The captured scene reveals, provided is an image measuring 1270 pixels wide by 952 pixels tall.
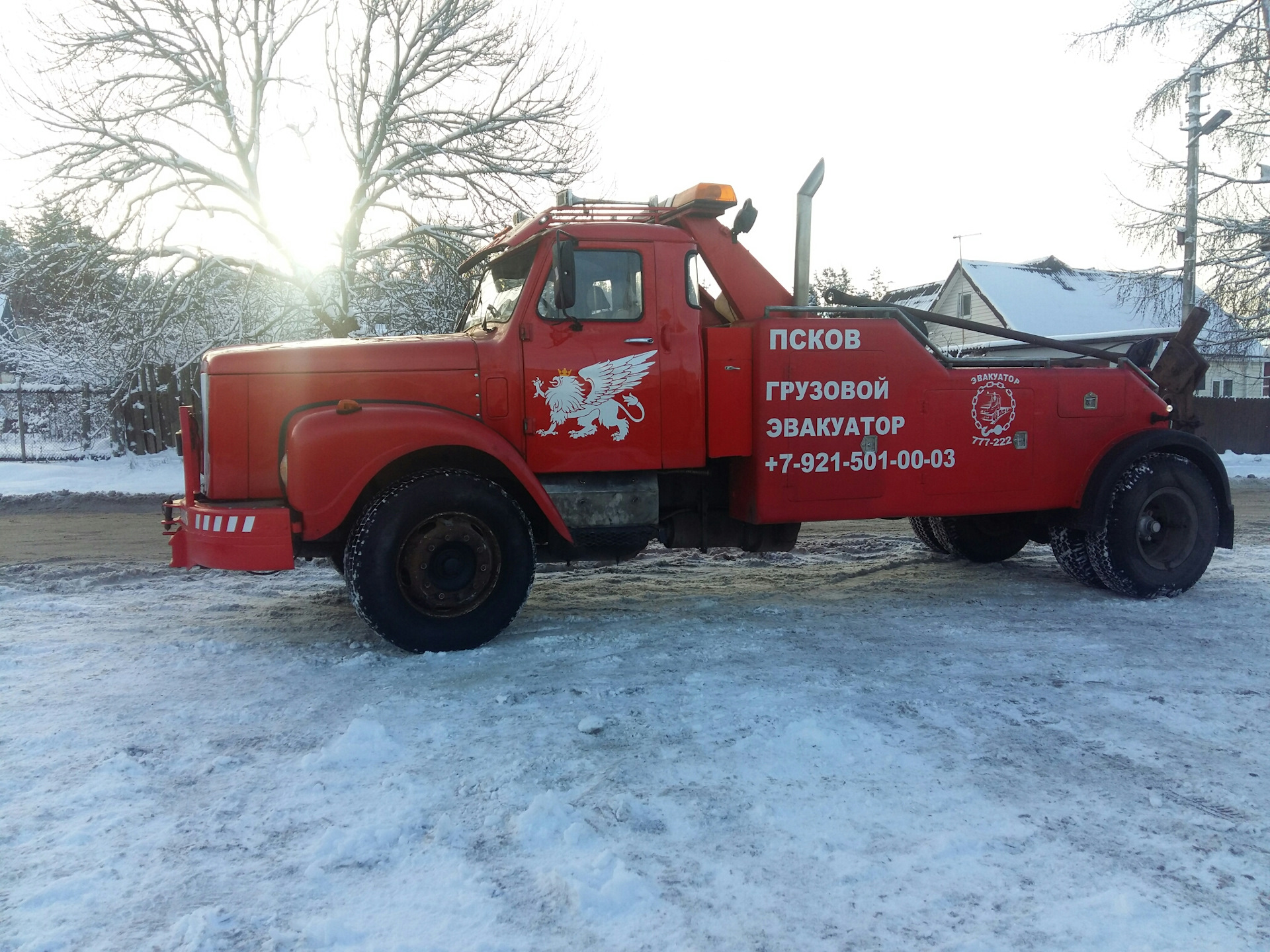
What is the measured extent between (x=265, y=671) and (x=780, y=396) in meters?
3.54

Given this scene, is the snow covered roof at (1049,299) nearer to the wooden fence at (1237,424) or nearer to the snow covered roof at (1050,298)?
the snow covered roof at (1050,298)

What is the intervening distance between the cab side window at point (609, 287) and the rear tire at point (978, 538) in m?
3.70

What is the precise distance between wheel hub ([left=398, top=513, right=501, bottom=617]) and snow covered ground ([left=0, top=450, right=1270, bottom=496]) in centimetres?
1101

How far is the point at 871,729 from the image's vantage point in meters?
4.12

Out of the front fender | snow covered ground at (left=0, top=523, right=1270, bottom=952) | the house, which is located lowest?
snow covered ground at (left=0, top=523, right=1270, bottom=952)

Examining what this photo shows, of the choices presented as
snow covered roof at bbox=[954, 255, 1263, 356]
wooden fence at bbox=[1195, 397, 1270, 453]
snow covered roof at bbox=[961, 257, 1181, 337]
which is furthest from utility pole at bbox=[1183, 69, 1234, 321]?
snow covered roof at bbox=[961, 257, 1181, 337]

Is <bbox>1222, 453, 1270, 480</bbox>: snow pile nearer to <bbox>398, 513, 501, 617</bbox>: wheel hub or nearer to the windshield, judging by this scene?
the windshield

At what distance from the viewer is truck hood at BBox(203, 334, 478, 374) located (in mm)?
5480

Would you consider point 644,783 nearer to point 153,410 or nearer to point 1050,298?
point 153,410

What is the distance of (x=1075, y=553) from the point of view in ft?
23.6

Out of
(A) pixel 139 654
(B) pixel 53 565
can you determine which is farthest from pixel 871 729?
(B) pixel 53 565


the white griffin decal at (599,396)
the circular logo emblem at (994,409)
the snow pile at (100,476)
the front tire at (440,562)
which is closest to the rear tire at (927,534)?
the circular logo emblem at (994,409)

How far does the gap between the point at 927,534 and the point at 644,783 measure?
575 centimetres

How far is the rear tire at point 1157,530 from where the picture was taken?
22.3 feet
